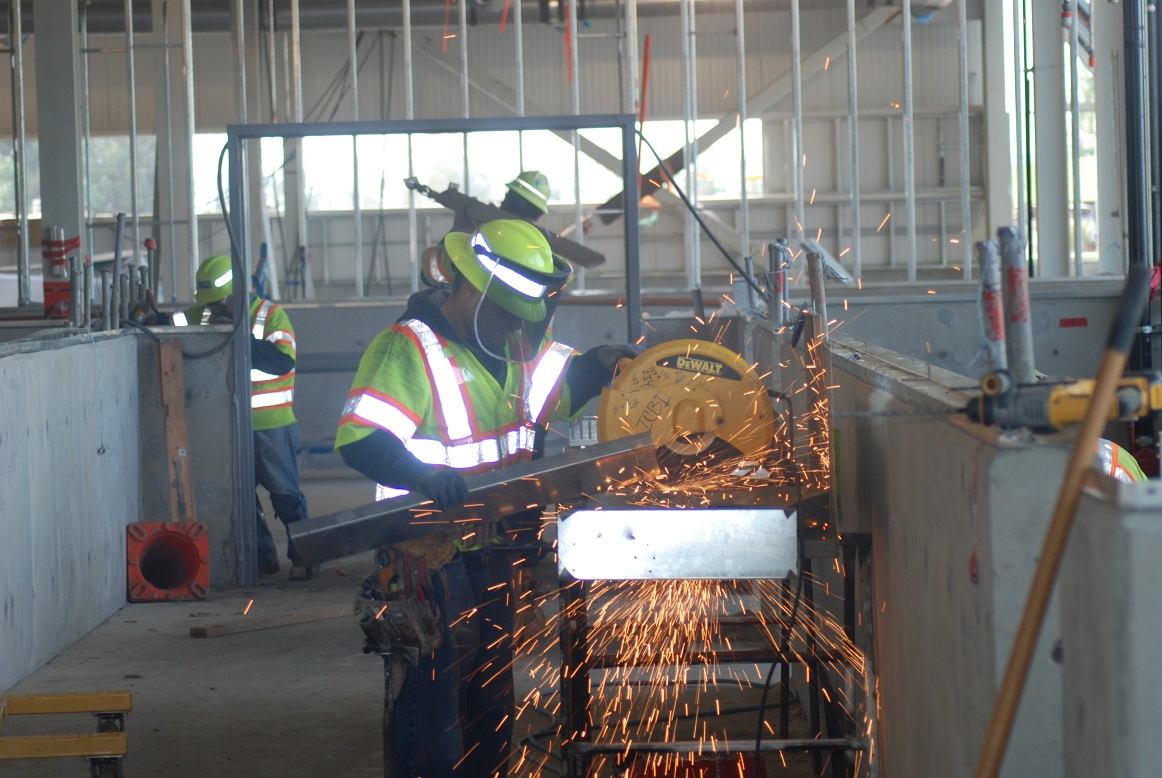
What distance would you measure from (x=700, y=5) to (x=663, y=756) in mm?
14262

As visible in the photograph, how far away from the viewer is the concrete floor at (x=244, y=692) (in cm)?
401

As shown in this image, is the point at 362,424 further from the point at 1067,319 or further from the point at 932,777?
the point at 1067,319

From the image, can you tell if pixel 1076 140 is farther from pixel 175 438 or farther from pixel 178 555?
pixel 178 555

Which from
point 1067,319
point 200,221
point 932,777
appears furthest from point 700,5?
point 932,777

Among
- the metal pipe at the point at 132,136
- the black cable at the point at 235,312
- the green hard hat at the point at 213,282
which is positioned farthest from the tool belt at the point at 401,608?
the metal pipe at the point at 132,136

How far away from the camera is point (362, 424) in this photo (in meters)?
3.02

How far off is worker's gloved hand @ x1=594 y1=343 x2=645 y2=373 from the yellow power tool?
1.87 m

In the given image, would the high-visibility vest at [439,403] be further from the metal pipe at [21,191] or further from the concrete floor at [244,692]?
the metal pipe at [21,191]

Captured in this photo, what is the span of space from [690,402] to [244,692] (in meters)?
2.32

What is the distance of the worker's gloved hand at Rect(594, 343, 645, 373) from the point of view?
358cm

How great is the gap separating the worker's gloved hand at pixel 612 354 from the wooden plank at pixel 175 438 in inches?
139

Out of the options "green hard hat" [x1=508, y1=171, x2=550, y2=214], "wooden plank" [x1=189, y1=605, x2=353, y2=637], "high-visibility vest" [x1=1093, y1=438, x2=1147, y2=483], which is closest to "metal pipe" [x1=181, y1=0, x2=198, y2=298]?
"green hard hat" [x1=508, y1=171, x2=550, y2=214]

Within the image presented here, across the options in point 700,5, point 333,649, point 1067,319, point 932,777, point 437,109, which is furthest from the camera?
point 437,109

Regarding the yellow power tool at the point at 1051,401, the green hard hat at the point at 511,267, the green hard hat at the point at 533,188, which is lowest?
the yellow power tool at the point at 1051,401
